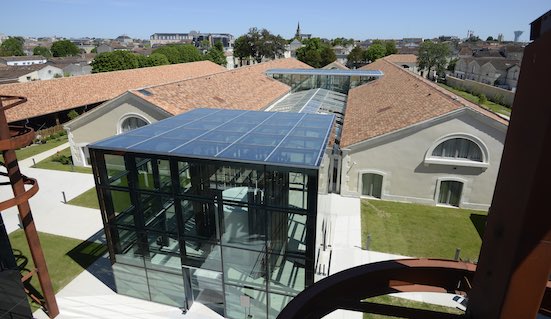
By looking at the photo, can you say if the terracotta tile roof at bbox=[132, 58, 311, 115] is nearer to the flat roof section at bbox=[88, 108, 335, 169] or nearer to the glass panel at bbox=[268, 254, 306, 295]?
the flat roof section at bbox=[88, 108, 335, 169]

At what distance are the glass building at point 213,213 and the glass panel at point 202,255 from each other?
0.05 metres

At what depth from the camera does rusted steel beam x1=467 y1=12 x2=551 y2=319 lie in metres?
2.40

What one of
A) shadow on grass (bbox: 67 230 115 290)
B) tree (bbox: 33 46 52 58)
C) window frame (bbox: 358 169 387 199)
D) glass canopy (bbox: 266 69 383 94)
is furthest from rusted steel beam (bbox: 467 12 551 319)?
tree (bbox: 33 46 52 58)

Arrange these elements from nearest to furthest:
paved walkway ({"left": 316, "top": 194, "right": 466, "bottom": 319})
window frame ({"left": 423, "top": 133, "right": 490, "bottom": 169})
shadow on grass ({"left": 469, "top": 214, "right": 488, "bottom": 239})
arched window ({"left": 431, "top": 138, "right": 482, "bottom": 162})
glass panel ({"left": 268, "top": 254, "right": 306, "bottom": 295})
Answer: glass panel ({"left": 268, "top": 254, "right": 306, "bottom": 295}) < paved walkway ({"left": 316, "top": 194, "right": 466, "bottom": 319}) < shadow on grass ({"left": 469, "top": 214, "right": 488, "bottom": 239}) < window frame ({"left": 423, "top": 133, "right": 490, "bottom": 169}) < arched window ({"left": 431, "top": 138, "right": 482, "bottom": 162})

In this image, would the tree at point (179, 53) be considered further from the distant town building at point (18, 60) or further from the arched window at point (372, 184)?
the arched window at point (372, 184)

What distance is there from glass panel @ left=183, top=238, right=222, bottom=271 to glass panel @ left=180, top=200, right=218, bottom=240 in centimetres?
30

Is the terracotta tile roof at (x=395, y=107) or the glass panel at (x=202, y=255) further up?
the terracotta tile roof at (x=395, y=107)

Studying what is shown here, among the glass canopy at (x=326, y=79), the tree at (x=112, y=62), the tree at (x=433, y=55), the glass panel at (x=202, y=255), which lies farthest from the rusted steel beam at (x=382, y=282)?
the tree at (x=433, y=55)

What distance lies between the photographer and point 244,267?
13031 mm

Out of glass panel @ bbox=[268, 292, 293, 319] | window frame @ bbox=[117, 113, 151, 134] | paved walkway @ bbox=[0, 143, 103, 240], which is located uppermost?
window frame @ bbox=[117, 113, 151, 134]

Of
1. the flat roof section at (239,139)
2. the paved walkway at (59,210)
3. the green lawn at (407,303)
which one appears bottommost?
the green lawn at (407,303)

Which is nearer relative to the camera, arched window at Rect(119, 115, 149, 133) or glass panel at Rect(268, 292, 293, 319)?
glass panel at Rect(268, 292, 293, 319)

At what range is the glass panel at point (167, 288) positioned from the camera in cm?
1426

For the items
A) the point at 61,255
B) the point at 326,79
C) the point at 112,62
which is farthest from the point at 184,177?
the point at 112,62
